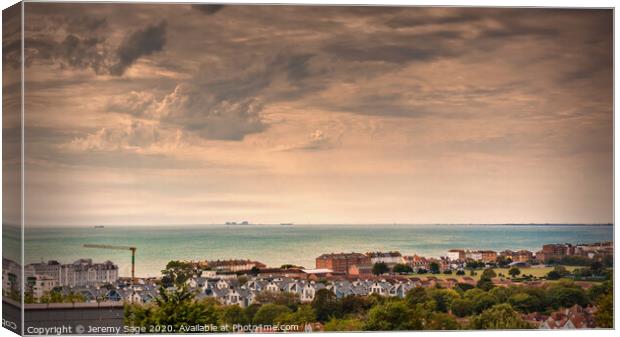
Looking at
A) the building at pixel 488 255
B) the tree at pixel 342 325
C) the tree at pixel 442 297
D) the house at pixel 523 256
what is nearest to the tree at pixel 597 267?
the house at pixel 523 256

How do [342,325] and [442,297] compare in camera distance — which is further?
[442,297]

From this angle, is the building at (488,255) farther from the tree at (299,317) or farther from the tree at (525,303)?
the tree at (299,317)

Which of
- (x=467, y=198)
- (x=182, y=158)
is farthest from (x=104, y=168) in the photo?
(x=467, y=198)

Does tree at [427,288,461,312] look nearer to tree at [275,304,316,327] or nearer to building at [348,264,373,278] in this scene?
building at [348,264,373,278]

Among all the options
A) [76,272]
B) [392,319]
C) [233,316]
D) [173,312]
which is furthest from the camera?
[392,319]

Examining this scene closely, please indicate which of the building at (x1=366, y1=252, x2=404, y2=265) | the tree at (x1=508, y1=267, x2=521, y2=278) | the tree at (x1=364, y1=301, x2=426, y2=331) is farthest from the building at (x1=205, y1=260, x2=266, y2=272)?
the tree at (x1=508, y1=267, x2=521, y2=278)

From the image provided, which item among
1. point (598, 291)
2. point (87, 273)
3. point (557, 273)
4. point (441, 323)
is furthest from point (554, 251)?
point (87, 273)

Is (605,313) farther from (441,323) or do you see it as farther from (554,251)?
(441,323)
